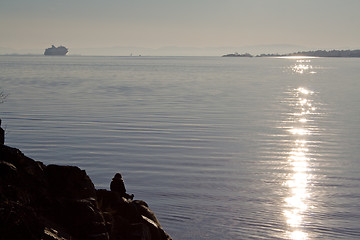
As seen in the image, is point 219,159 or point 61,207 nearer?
point 61,207

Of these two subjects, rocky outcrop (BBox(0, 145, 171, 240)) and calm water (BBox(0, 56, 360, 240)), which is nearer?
rocky outcrop (BBox(0, 145, 171, 240))

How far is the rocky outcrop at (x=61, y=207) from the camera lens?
7.89 metres

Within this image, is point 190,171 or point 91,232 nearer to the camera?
point 91,232

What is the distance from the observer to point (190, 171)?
790 inches

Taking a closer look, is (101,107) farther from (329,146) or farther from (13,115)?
(329,146)

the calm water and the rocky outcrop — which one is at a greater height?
the rocky outcrop

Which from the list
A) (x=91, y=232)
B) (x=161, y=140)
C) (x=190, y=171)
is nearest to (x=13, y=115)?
(x=161, y=140)

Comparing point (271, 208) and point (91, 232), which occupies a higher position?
point (91, 232)

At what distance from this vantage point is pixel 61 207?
31.7 feet

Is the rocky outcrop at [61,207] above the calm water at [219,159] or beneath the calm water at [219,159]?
above

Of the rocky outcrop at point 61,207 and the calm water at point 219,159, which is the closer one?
the rocky outcrop at point 61,207

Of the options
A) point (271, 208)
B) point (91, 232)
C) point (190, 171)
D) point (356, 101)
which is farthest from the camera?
point (356, 101)

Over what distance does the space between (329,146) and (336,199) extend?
31.7 ft

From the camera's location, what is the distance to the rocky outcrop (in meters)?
7.89
